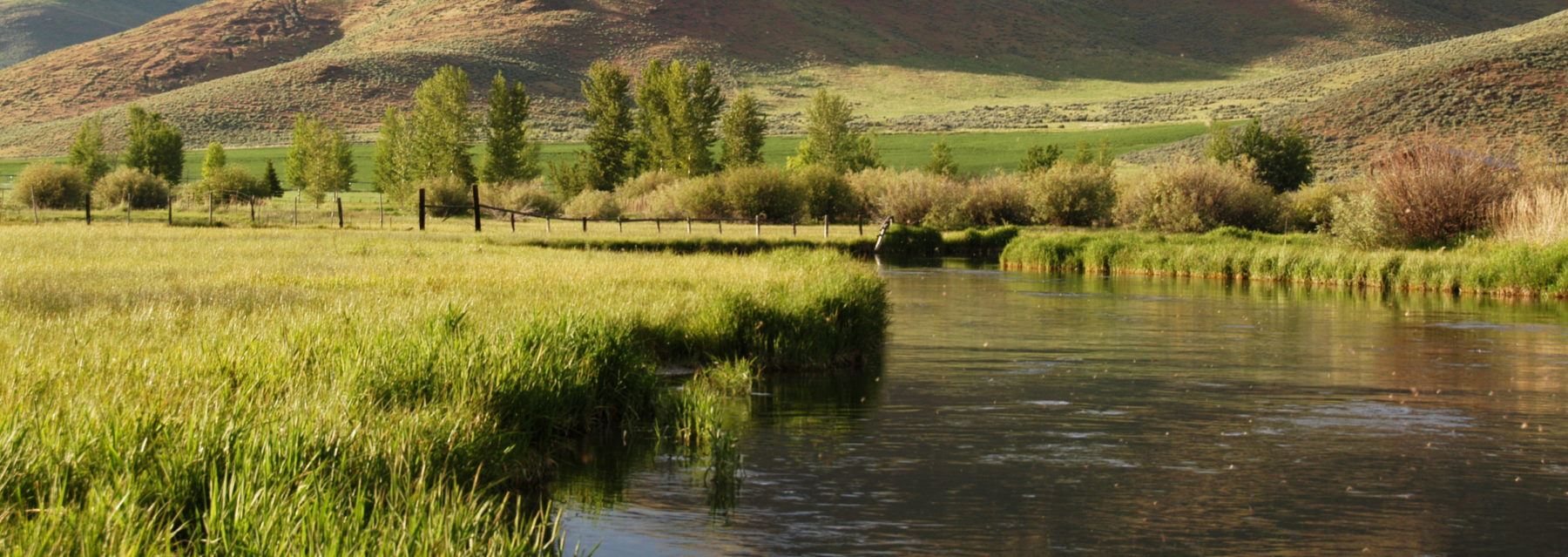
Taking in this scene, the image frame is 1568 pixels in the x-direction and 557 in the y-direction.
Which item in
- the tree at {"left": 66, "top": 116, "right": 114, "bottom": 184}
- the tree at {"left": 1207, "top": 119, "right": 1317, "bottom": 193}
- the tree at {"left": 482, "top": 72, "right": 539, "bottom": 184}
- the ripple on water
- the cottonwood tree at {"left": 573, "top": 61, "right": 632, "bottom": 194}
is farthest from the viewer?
the tree at {"left": 66, "top": 116, "right": 114, "bottom": 184}

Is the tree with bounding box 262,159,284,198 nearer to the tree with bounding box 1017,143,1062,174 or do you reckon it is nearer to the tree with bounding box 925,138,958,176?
the tree with bounding box 925,138,958,176

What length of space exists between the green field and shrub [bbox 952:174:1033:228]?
137 feet

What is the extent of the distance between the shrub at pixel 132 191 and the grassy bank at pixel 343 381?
46.6 meters

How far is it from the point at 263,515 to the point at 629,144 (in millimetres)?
83029

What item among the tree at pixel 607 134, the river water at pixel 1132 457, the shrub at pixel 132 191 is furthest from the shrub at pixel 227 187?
the river water at pixel 1132 457

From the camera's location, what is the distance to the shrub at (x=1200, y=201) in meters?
56.2

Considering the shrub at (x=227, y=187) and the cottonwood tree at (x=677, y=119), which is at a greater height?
the cottonwood tree at (x=677, y=119)

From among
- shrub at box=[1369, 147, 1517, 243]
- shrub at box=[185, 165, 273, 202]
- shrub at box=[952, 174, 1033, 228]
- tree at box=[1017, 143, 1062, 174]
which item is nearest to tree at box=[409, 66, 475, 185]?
shrub at box=[185, 165, 273, 202]

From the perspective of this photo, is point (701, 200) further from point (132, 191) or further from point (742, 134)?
point (132, 191)

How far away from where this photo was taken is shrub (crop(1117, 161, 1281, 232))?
56.2 m

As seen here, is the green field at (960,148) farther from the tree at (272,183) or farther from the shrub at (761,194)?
the shrub at (761,194)

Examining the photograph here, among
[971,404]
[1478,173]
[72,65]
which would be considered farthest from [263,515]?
[72,65]

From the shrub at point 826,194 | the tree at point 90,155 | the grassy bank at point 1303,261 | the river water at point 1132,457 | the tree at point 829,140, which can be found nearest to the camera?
the river water at point 1132,457

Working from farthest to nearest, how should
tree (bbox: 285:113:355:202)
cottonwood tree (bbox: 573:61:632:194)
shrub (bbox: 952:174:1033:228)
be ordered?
cottonwood tree (bbox: 573:61:632:194) → tree (bbox: 285:113:355:202) → shrub (bbox: 952:174:1033:228)
